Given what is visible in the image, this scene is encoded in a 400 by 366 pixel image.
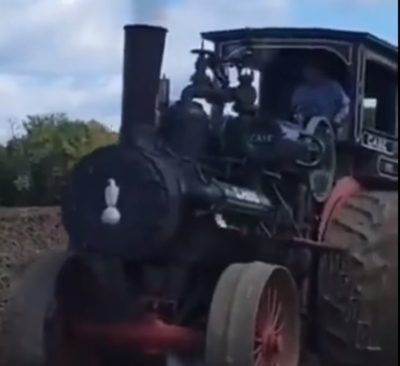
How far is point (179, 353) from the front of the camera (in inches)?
303

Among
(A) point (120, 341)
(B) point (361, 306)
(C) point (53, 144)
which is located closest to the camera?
(A) point (120, 341)

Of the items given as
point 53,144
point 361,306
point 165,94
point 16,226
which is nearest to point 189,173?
point 165,94

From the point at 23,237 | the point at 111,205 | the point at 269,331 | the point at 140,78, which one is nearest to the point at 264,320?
the point at 269,331

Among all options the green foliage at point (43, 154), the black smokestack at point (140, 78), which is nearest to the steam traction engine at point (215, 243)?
the black smokestack at point (140, 78)

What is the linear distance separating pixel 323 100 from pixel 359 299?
120 centimetres

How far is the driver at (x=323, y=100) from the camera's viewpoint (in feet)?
28.9

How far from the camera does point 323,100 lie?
886 centimetres

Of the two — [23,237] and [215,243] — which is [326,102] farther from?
[23,237]

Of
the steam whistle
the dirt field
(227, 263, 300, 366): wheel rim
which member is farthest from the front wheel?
the dirt field

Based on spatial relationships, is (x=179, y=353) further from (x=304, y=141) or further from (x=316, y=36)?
(x=316, y=36)

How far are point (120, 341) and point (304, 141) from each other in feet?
4.65

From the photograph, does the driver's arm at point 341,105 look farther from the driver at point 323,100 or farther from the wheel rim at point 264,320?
the wheel rim at point 264,320

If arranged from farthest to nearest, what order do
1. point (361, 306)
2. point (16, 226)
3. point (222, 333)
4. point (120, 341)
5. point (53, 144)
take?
point (53, 144), point (16, 226), point (361, 306), point (120, 341), point (222, 333)

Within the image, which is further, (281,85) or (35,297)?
(281,85)
